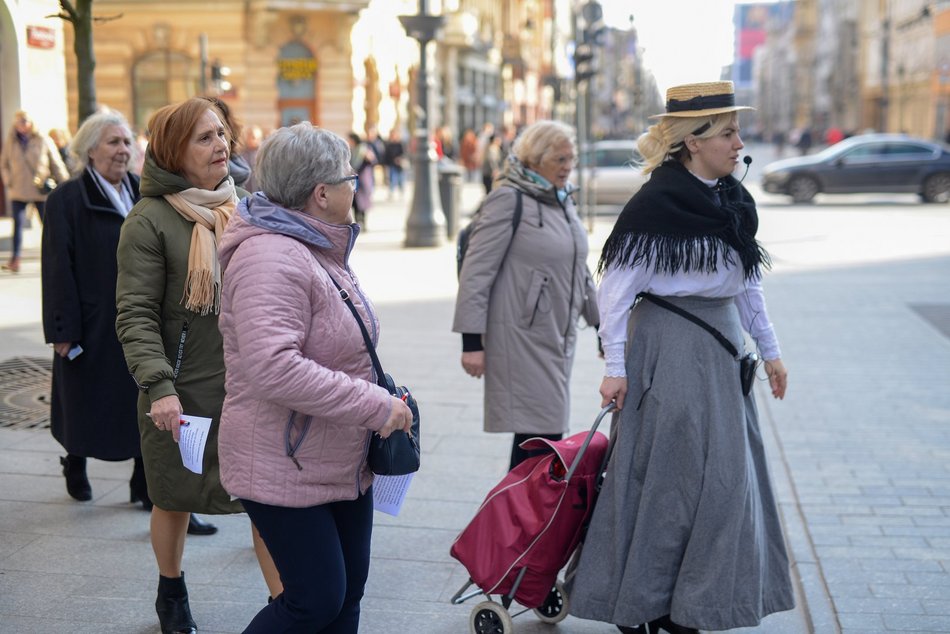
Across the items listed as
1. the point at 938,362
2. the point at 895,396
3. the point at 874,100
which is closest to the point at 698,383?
the point at 895,396

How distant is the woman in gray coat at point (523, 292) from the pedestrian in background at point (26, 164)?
9995 mm

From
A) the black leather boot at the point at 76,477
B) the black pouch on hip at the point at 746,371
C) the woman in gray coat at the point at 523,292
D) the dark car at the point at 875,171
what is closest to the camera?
the black pouch on hip at the point at 746,371

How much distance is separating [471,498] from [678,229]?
241 cm

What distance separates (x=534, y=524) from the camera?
385 centimetres

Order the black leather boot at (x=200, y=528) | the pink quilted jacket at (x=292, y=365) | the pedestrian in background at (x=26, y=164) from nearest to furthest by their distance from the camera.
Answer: the pink quilted jacket at (x=292, y=365) → the black leather boot at (x=200, y=528) → the pedestrian in background at (x=26, y=164)

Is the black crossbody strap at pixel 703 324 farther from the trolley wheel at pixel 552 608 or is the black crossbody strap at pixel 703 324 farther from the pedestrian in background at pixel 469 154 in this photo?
the pedestrian in background at pixel 469 154

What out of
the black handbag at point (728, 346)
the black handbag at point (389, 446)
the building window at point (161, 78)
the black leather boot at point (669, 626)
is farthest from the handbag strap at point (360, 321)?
the building window at point (161, 78)

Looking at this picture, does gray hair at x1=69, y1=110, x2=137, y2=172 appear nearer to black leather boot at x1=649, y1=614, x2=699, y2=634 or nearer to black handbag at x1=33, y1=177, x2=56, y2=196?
black leather boot at x1=649, y1=614, x2=699, y2=634

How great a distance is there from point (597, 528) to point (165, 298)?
5.08ft

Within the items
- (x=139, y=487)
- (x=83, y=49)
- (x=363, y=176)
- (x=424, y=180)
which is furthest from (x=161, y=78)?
(x=139, y=487)

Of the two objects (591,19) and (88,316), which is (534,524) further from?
(591,19)

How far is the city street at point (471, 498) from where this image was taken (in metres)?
4.36

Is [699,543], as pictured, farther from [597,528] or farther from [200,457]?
[200,457]

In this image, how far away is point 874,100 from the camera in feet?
261
